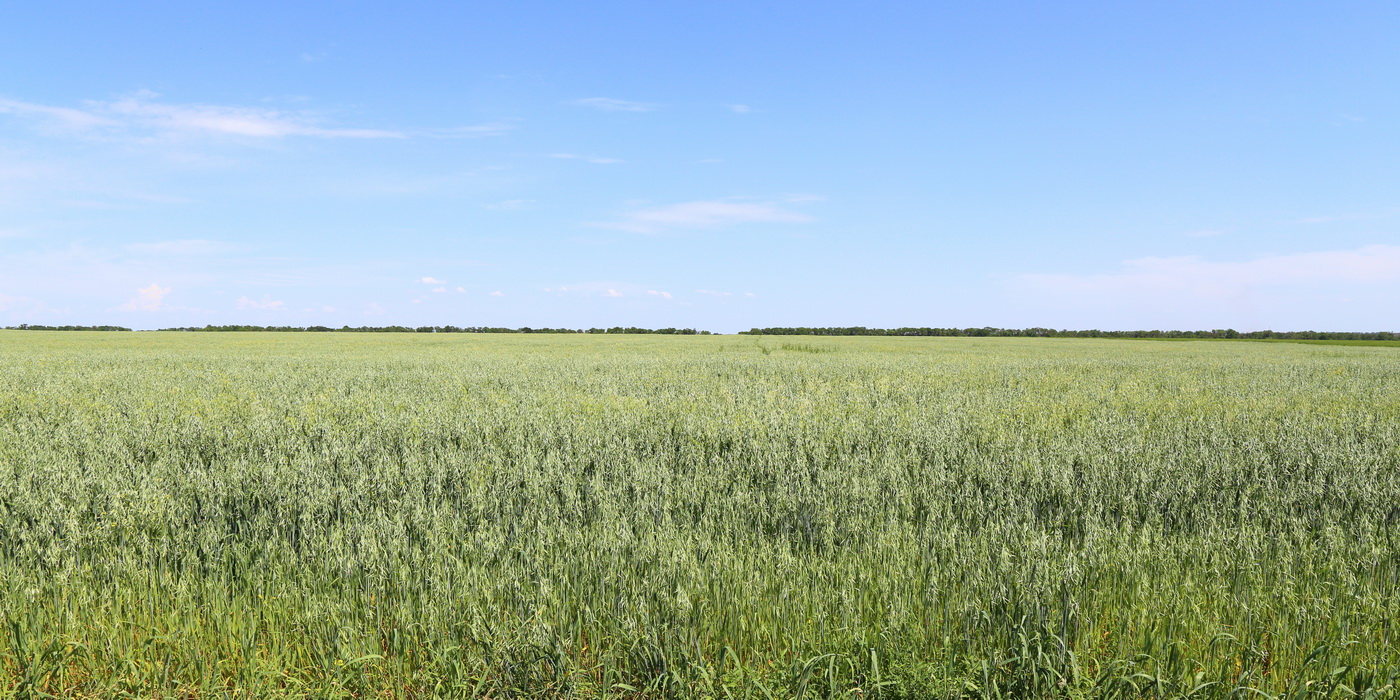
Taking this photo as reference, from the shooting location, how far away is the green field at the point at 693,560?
2.77 meters

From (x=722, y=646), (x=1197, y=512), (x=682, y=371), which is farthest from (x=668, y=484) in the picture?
(x=682, y=371)

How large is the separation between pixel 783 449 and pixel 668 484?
5.65ft

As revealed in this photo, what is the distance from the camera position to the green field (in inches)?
109

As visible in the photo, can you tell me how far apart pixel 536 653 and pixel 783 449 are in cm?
387

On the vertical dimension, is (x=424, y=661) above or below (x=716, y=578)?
below

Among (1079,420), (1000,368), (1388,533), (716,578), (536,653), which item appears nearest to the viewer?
(536,653)

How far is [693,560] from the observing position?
11.1ft

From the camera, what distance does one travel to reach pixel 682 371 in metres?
16.2

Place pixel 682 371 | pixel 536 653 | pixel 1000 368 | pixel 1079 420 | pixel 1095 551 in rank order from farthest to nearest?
pixel 1000 368 → pixel 682 371 → pixel 1079 420 → pixel 1095 551 → pixel 536 653

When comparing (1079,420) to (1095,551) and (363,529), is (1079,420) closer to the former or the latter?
(1095,551)

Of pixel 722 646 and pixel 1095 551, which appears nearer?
pixel 722 646

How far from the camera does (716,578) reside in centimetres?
326

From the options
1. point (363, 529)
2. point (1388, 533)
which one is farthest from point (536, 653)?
point (1388, 533)

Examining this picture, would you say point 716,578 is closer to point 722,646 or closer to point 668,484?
point 722,646
